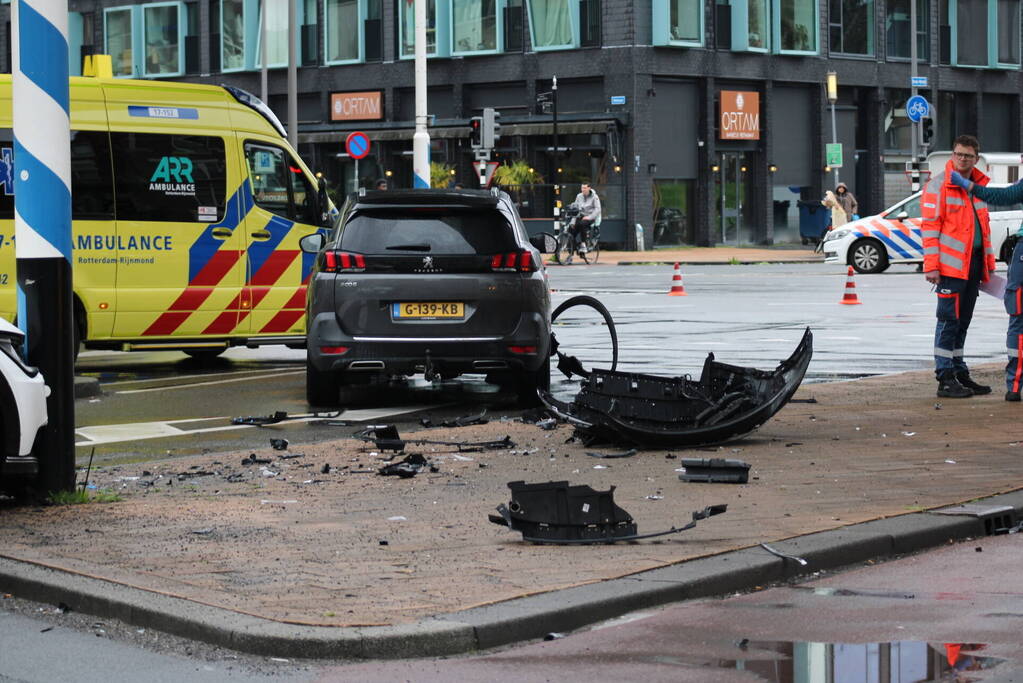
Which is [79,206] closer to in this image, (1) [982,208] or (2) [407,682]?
(1) [982,208]

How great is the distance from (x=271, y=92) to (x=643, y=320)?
3883cm

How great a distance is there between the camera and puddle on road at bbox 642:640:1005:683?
5.38 m

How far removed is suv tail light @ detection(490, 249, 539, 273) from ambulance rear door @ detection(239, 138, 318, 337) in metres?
4.42

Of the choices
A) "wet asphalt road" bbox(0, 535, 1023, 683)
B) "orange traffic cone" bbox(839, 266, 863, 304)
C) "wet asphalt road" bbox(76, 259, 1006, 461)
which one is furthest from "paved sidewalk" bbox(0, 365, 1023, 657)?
"orange traffic cone" bbox(839, 266, 863, 304)

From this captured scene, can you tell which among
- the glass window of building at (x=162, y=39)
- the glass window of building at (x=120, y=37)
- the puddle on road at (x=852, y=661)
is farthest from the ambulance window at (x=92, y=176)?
the glass window of building at (x=120, y=37)

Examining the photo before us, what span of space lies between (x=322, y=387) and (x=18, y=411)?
17.7 feet

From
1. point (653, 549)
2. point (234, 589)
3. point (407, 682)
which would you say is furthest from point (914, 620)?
point (234, 589)

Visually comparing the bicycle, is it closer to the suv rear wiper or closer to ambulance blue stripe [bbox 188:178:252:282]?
ambulance blue stripe [bbox 188:178:252:282]

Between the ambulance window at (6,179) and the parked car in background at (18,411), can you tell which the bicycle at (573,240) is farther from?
the parked car in background at (18,411)

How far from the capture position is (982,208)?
13.4m

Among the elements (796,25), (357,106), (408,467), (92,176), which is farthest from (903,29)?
(408,467)

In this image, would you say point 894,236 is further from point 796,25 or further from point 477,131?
point 796,25

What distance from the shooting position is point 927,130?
4306 centimetres

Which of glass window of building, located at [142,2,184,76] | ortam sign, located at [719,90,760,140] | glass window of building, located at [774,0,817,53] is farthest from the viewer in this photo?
glass window of building, located at [142,2,184,76]
